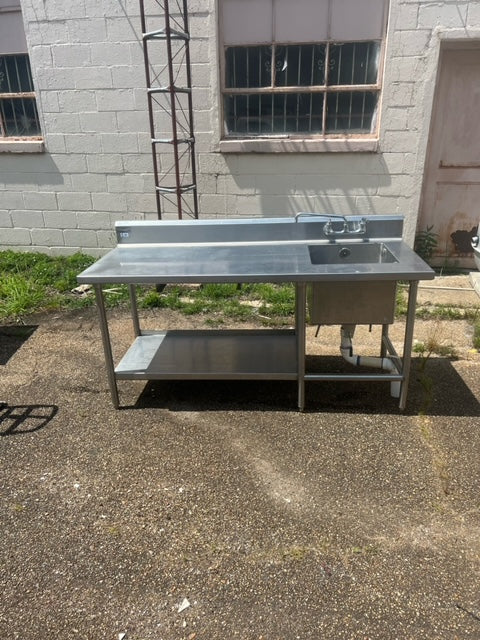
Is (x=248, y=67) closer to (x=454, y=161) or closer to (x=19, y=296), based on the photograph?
(x=454, y=161)

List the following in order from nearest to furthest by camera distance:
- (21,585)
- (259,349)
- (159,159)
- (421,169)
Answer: (21,585), (259,349), (421,169), (159,159)

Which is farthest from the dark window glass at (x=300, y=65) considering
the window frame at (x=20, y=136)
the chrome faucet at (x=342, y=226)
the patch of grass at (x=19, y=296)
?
the patch of grass at (x=19, y=296)

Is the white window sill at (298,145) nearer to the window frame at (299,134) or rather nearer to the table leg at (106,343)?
the window frame at (299,134)

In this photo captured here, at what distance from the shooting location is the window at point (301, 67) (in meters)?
5.10

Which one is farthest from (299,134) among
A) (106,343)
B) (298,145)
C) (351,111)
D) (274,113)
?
(106,343)

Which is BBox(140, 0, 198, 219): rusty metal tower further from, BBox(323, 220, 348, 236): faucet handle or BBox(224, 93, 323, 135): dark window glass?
BBox(323, 220, 348, 236): faucet handle

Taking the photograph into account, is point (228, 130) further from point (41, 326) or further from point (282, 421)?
point (282, 421)

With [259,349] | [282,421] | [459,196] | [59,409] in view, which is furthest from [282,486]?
[459,196]

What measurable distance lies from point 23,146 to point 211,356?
4248 mm

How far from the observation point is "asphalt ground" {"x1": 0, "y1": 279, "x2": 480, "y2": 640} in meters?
1.92

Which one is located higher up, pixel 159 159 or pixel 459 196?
pixel 159 159

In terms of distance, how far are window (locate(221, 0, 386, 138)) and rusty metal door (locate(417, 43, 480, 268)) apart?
2.68 ft

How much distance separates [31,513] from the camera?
8.02ft

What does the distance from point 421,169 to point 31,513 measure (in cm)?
499
